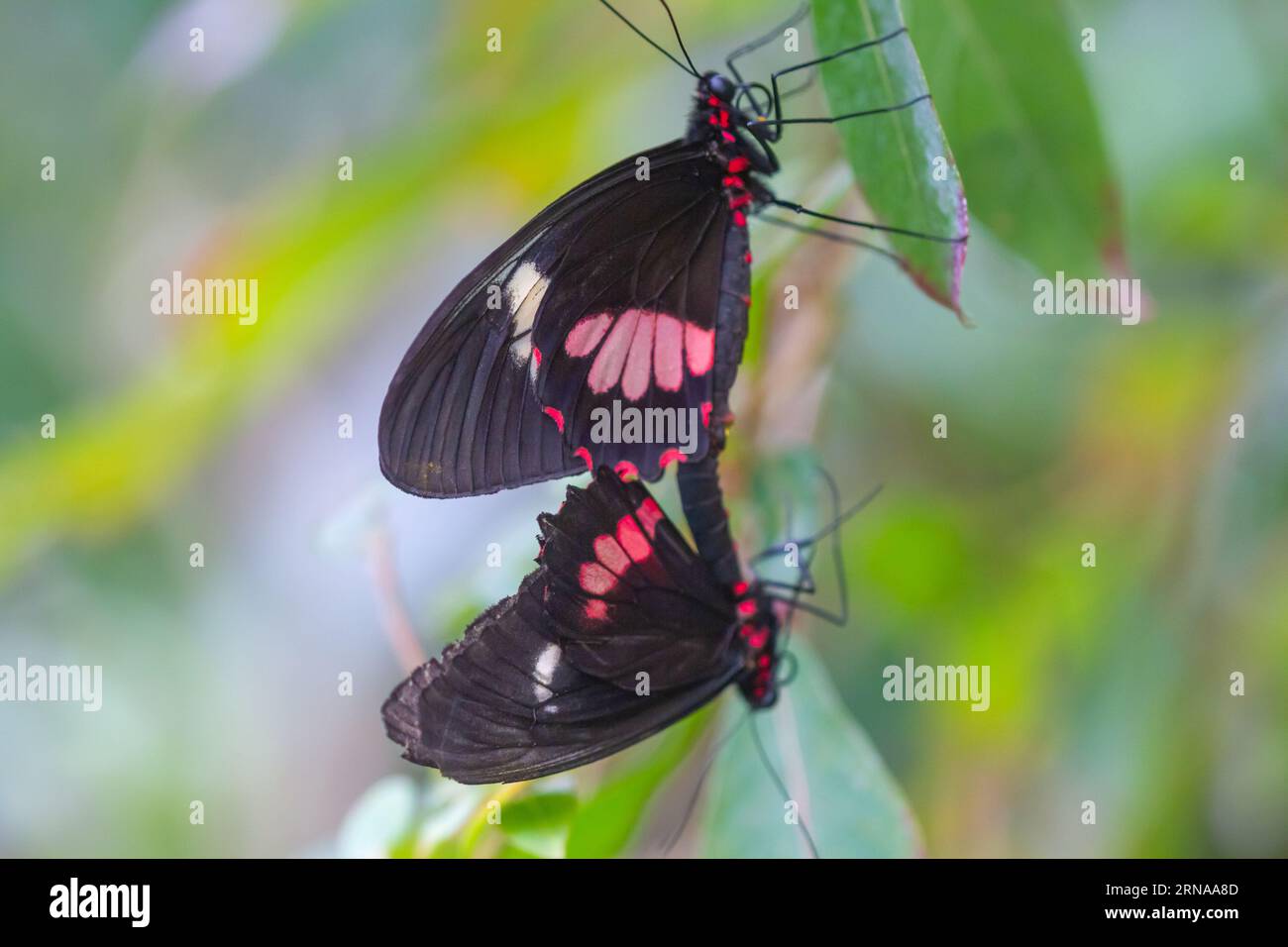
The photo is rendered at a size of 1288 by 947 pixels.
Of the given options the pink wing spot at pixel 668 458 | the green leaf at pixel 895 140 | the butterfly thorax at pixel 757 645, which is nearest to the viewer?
the green leaf at pixel 895 140

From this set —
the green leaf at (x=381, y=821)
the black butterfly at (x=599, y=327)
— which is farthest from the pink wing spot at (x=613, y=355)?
the green leaf at (x=381, y=821)

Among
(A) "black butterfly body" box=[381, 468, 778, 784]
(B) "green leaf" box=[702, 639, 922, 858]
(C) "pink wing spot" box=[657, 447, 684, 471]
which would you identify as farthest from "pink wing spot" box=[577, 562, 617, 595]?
(B) "green leaf" box=[702, 639, 922, 858]

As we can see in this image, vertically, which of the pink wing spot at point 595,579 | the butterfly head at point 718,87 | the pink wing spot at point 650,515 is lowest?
the pink wing spot at point 595,579

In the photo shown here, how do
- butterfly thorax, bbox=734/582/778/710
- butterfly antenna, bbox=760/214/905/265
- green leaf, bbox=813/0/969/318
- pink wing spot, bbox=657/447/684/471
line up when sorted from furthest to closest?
butterfly thorax, bbox=734/582/778/710 → butterfly antenna, bbox=760/214/905/265 → pink wing spot, bbox=657/447/684/471 → green leaf, bbox=813/0/969/318

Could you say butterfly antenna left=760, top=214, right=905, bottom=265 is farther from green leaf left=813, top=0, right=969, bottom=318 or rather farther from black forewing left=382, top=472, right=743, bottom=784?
black forewing left=382, top=472, right=743, bottom=784

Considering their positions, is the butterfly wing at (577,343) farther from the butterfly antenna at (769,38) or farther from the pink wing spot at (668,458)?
the butterfly antenna at (769,38)

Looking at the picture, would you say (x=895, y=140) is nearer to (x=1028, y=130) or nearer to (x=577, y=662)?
(x=1028, y=130)
